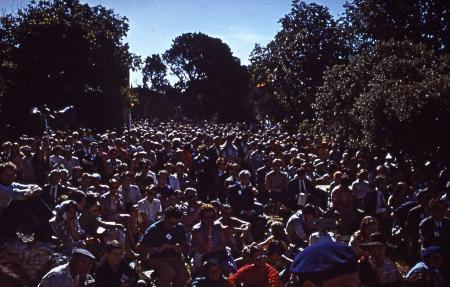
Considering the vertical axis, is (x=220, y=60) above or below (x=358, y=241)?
above

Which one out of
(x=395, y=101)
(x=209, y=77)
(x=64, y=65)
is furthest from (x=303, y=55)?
(x=209, y=77)

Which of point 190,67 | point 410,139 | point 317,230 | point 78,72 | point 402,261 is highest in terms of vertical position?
point 190,67

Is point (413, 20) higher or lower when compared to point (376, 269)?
higher

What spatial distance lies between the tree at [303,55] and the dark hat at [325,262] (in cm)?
2517

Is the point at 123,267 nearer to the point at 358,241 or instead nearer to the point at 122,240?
the point at 122,240

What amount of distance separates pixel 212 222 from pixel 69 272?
10.3 ft

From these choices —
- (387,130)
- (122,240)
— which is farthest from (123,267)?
(387,130)

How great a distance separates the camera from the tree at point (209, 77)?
6400 centimetres

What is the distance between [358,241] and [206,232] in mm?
2515

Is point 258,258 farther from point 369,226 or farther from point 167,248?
point 369,226

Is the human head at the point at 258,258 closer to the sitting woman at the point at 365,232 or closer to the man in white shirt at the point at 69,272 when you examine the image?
the sitting woman at the point at 365,232

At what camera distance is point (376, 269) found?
6.78 metres

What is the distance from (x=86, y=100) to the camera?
35.4 metres

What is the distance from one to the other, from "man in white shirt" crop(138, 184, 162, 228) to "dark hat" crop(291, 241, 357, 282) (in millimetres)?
7874
